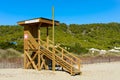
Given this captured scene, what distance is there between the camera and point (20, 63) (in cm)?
1831

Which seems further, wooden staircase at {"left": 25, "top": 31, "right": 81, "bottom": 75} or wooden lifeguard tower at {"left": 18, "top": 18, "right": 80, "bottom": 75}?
wooden lifeguard tower at {"left": 18, "top": 18, "right": 80, "bottom": 75}

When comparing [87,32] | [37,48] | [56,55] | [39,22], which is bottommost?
[56,55]

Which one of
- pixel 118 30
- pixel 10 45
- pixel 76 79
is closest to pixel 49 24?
pixel 76 79

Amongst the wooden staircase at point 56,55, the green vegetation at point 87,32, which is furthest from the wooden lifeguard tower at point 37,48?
the green vegetation at point 87,32

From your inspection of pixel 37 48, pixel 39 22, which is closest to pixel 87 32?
pixel 37 48

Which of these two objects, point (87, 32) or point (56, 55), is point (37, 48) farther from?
point (87, 32)

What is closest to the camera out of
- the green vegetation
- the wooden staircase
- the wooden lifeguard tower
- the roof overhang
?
the wooden staircase

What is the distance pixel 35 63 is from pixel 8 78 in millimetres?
4513

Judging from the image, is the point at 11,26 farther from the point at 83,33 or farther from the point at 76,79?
the point at 76,79

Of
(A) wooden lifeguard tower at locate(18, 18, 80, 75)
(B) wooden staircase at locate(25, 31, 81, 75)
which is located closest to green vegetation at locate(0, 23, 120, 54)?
(A) wooden lifeguard tower at locate(18, 18, 80, 75)

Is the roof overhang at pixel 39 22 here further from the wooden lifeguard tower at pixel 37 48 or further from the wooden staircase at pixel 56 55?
the wooden staircase at pixel 56 55

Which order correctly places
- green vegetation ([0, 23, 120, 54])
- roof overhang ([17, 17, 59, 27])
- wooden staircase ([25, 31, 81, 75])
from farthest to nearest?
green vegetation ([0, 23, 120, 54])
roof overhang ([17, 17, 59, 27])
wooden staircase ([25, 31, 81, 75])

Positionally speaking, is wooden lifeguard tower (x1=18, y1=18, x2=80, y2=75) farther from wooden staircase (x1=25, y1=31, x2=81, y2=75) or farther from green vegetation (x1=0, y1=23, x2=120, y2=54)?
green vegetation (x1=0, y1=23, x2=120, y2=54)

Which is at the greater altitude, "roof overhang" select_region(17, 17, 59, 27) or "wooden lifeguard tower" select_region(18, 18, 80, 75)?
"roof overhang" select_region(17, 17, 59, 27)
